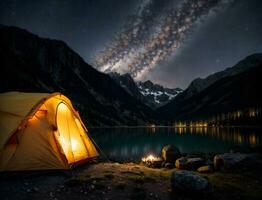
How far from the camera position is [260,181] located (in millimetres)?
12898

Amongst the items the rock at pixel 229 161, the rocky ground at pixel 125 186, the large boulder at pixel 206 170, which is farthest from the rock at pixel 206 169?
the rocky ground at pixel 125 186

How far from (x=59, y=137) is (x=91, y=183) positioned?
3754 mm

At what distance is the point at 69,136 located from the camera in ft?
49.2

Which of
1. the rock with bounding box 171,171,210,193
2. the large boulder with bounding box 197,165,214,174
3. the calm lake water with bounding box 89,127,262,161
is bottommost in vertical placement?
the calm lake water with bounding box 89,127,262,161

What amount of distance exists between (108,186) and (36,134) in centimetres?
505

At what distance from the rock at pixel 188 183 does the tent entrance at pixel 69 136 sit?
6.47 metres

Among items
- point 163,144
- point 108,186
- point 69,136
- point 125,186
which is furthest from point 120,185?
point 163,144

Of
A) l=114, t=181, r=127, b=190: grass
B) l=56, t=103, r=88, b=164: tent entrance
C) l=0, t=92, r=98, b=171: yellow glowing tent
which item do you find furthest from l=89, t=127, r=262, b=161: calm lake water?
l=114, t=181, r=127, b=190: grass

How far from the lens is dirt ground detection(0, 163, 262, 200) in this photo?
10031mm

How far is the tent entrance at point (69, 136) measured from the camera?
14234 mm

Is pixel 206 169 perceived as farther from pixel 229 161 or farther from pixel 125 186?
pixel 125 186

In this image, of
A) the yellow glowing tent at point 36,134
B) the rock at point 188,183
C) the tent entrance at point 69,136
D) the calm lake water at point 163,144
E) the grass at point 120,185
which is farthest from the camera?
the calm lake water at point 163,144

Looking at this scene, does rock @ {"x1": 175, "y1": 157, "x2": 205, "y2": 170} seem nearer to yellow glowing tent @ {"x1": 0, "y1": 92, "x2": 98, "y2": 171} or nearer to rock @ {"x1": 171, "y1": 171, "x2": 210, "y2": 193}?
rock @ {"x1": 171, "y1": 171, "x2": 210, "y2": 193}

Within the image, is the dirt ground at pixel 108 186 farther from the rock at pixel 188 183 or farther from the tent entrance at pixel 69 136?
the tent entrance at pixel 69 136
